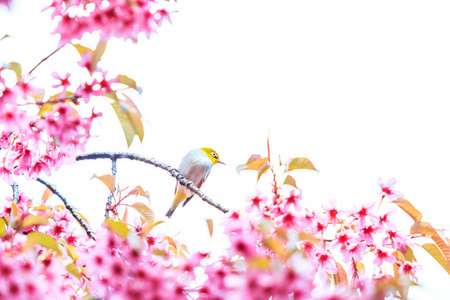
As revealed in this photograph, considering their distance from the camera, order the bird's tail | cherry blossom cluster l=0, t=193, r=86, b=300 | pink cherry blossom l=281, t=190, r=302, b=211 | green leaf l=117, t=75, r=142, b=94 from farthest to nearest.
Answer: the bird's tail
pink cherry blossom l=281, t=190, r=302, b=211
green leaf l=117, t=75, r=142, b=94
cherry blossom cluster l=0, t=193, r=86, b=300

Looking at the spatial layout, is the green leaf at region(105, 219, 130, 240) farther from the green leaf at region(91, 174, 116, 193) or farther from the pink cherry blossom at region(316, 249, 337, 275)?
the green leaf at region(91, 174, 116, 193)

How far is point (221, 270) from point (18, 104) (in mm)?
1004

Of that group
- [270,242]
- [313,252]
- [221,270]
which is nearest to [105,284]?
[221,270]

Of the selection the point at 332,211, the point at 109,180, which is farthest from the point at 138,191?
the point at 332,211

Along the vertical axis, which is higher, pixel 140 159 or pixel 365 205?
pixel 140 159

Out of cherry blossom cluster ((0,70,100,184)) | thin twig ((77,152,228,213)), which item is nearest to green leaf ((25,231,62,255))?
cherry blossom cluster ((0,70,100,184))

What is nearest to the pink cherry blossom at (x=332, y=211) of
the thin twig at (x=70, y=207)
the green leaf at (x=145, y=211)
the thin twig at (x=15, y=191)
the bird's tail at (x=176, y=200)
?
the green leaf at (x=145, y=211)

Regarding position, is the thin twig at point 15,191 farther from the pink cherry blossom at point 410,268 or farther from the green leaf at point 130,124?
the pink cherry blossom at point 410,268

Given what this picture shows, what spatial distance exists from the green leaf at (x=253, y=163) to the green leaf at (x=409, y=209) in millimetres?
770

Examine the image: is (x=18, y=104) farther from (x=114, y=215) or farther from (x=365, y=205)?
(x=365, y=205)

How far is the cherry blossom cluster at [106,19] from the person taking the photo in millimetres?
1831

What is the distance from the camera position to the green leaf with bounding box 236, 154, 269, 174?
2.27 m

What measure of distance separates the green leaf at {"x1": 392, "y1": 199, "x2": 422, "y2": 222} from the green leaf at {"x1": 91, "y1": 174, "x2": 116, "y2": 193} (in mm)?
1660

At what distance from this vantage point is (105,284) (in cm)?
164
